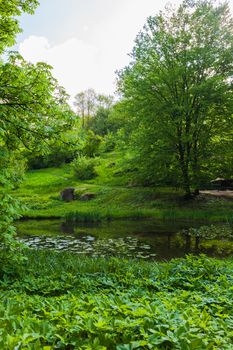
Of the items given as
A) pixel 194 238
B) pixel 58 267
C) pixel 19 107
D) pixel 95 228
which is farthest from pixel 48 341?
pixel 95 228

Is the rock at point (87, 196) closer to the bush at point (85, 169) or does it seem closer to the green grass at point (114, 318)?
the bush at point (85, 169)

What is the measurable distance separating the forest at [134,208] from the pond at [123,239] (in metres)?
0.10

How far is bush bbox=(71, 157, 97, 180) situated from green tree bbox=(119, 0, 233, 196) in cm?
1871

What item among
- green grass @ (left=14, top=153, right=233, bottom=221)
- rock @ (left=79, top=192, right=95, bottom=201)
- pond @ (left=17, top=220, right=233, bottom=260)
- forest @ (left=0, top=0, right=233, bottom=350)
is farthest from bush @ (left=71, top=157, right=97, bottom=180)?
pond @ (left=17, top=220, right=233, bottom=260)

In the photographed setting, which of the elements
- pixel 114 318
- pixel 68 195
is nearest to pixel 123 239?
pixel 114 318

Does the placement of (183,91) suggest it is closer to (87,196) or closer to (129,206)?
(129,206)

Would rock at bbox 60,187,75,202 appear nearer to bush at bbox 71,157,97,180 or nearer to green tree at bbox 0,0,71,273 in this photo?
bush at bbox 71,157,97,180

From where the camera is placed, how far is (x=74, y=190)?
3422 cm

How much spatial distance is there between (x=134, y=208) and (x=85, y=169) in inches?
772

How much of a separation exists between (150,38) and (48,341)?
1023 inches

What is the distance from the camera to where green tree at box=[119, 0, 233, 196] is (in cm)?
2467

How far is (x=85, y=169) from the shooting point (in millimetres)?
45062

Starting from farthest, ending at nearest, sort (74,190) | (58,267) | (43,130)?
(74,190), (58,267), (43,130)

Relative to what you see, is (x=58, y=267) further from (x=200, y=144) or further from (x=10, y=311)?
(x=200, y=144)
